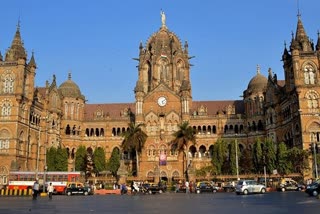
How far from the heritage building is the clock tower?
8.5 inches

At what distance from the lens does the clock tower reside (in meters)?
81.9

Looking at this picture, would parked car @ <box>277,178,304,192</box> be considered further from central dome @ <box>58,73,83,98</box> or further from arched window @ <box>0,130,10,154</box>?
central dome @ <box>58,73,83,98</box>

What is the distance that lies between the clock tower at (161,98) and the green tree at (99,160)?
328 inches

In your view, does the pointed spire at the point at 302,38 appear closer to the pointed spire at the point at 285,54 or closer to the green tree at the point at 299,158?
the pointed spire at the point at 285,54

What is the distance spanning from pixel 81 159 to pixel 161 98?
21.7 meters

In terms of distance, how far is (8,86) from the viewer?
70.8m

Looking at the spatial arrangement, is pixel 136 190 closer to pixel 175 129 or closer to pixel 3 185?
pixel 3 185

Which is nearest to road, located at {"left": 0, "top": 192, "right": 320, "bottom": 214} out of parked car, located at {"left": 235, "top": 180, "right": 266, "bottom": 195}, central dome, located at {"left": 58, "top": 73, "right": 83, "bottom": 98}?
parked car, located at {"left": 235, "top": 180, "right": 266, "bottom": 195}

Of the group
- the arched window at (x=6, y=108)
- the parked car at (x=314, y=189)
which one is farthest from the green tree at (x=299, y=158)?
the arched window at (x=6, y=108)

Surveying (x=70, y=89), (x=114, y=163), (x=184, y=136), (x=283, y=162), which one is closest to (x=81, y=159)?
(x=114, y=163)

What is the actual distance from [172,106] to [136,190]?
33.9m

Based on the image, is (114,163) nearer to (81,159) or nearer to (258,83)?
(81,159)

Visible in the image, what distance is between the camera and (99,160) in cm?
8012

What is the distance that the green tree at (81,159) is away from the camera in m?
78.1
